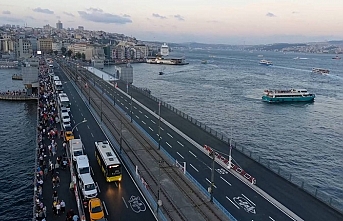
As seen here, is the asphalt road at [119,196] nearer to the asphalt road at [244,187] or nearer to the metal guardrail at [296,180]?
the asphalt road at [244,187]

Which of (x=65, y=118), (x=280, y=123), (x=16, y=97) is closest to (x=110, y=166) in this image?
(x=65, y=118)

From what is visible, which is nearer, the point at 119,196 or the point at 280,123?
the point at 119,196

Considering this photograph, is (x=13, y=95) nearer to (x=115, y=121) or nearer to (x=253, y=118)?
(x=115, y=121)

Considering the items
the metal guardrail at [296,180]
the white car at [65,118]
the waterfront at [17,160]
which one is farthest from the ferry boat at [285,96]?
the waterfront at [17,160]

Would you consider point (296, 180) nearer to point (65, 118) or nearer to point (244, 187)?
point (244, 187)

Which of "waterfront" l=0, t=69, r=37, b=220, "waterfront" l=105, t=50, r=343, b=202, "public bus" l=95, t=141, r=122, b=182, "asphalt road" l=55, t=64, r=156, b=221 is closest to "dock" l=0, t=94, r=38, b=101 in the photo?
"waterfront" l=0, t=69, r=37, b=220

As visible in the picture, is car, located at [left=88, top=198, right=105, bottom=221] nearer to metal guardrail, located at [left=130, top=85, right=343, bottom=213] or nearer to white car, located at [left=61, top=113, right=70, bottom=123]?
metal guardrail, located at [left=130, top=85, right=343, bottom=213]

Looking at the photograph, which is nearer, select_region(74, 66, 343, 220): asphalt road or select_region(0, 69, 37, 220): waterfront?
select_region(74, 66, 343, 220): asphalt road

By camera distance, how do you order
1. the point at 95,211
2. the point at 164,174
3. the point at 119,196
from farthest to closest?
the point at 164,174
the point at 119,196
the point at 95,211
